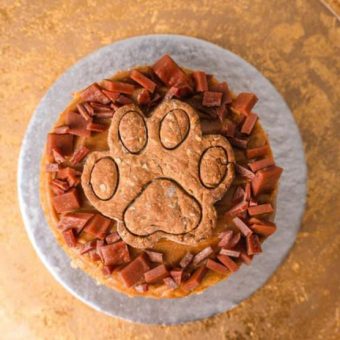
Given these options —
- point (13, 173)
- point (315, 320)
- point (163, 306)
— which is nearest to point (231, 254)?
point (163, 306)

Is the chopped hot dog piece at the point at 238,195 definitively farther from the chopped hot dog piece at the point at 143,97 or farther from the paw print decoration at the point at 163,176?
the chopped hot dog piece at the point at 143,97

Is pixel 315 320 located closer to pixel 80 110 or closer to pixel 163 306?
pixel 163 306

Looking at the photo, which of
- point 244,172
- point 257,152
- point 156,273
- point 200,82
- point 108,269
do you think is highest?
point 200,82

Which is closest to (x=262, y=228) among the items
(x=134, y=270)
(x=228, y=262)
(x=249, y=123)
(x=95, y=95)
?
(x=228, y=262)

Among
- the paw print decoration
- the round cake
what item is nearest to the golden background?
the round cake

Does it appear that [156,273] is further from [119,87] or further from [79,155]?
[119,87]

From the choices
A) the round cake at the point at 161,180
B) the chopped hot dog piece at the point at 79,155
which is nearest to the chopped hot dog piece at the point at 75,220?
the round cake at the point at 161,180

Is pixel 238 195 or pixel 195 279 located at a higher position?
pixel 238 195

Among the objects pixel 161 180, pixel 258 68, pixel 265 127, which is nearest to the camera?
pixel 161 180
